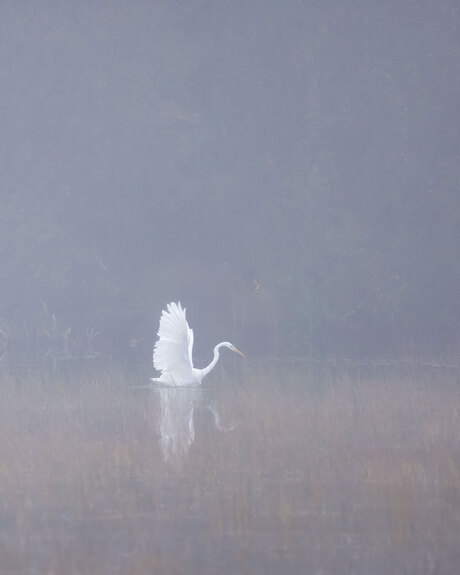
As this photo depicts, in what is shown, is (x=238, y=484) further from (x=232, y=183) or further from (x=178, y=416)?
(x=232, y=183)

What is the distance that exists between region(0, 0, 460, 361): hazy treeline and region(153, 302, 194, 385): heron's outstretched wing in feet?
19.3

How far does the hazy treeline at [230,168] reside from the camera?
1756 cm

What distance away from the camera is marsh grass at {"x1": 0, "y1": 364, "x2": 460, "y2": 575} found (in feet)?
15.9

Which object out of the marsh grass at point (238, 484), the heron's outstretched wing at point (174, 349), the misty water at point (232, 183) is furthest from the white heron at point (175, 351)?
the misty water at point (232, 183)

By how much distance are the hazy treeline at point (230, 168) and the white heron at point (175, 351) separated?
5871mm

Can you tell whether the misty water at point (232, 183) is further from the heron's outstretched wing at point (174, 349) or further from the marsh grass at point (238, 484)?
the marsh grass at point (238, 484)

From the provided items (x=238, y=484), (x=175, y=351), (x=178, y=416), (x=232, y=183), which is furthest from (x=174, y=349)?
(x=232, y=183)

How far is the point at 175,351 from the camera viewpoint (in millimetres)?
10461

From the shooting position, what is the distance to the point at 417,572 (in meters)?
4.60

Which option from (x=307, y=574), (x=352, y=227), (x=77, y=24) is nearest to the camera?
(x=307, y=574)

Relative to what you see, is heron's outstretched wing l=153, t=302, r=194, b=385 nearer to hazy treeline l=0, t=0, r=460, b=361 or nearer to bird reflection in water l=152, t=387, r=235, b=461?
bird reflection in water l=152, t=387, r=235, b=461

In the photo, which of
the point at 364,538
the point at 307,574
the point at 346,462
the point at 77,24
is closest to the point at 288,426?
the point at 346,462

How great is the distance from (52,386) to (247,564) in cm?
604

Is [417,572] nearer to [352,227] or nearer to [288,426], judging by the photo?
[288,426]
